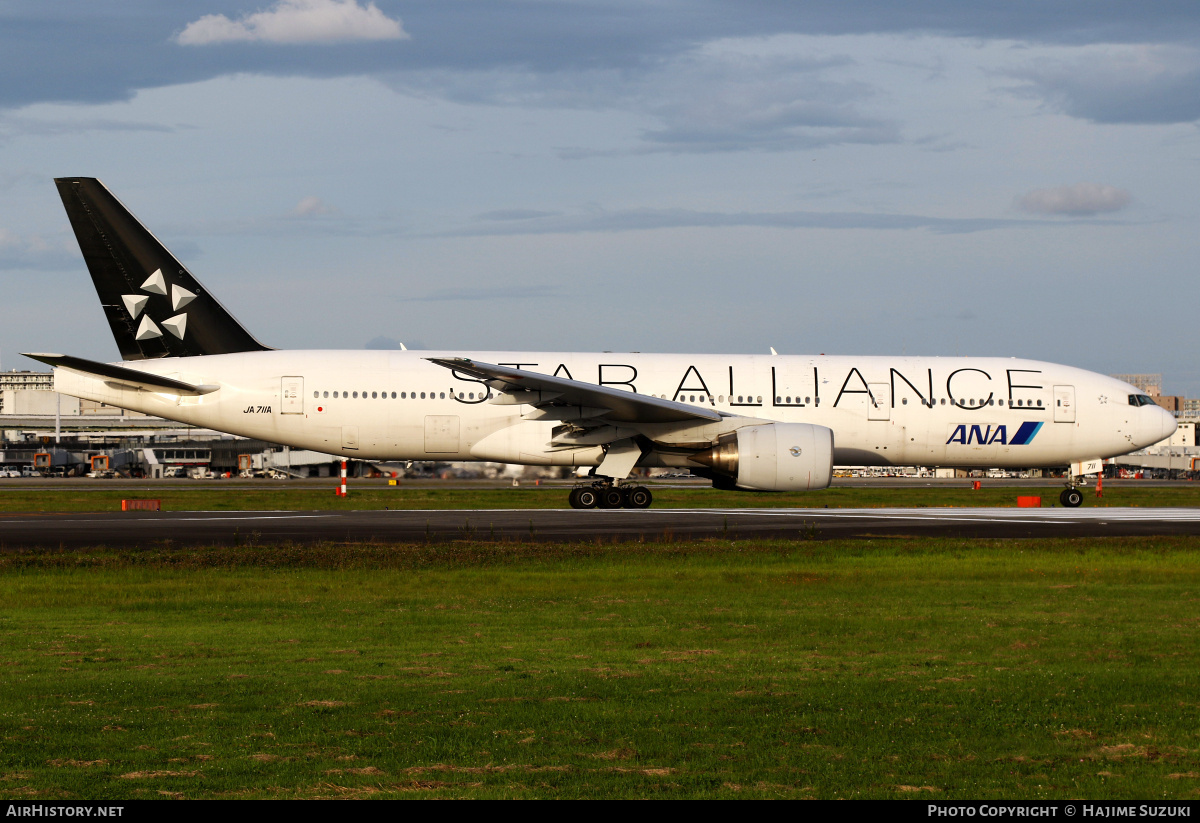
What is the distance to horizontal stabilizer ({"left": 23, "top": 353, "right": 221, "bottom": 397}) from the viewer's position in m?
24.1

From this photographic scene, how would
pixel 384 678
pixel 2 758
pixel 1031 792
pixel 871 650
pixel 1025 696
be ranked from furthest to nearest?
pixel 871 650
pixel 384 678
pixel 1025 696
pixel 2 758
pixel 1031 792

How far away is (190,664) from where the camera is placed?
7.56 meters

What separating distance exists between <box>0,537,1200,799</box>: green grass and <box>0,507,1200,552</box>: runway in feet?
14.5

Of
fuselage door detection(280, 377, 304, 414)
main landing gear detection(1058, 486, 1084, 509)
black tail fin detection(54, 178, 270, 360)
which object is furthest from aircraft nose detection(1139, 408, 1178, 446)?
black tail fin detection(54, 178, 270, 360)

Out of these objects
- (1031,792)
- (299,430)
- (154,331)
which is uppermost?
(154,331)

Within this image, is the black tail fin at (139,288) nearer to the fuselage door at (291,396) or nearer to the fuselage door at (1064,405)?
the fuselage door at (291,396)

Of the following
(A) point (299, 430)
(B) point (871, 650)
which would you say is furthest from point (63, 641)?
(A) point (299, 430)

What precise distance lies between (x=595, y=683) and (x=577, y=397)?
→ 1656 centimetres

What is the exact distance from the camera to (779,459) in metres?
23.0

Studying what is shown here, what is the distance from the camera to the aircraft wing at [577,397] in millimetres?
22500

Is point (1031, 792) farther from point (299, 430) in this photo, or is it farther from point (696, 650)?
point (299, 430)

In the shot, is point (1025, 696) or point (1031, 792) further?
point (1025, 696)

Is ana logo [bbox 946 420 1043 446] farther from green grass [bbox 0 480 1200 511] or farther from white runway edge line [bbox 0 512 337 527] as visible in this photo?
white runway edge line [bbox 0 512 337 527]
